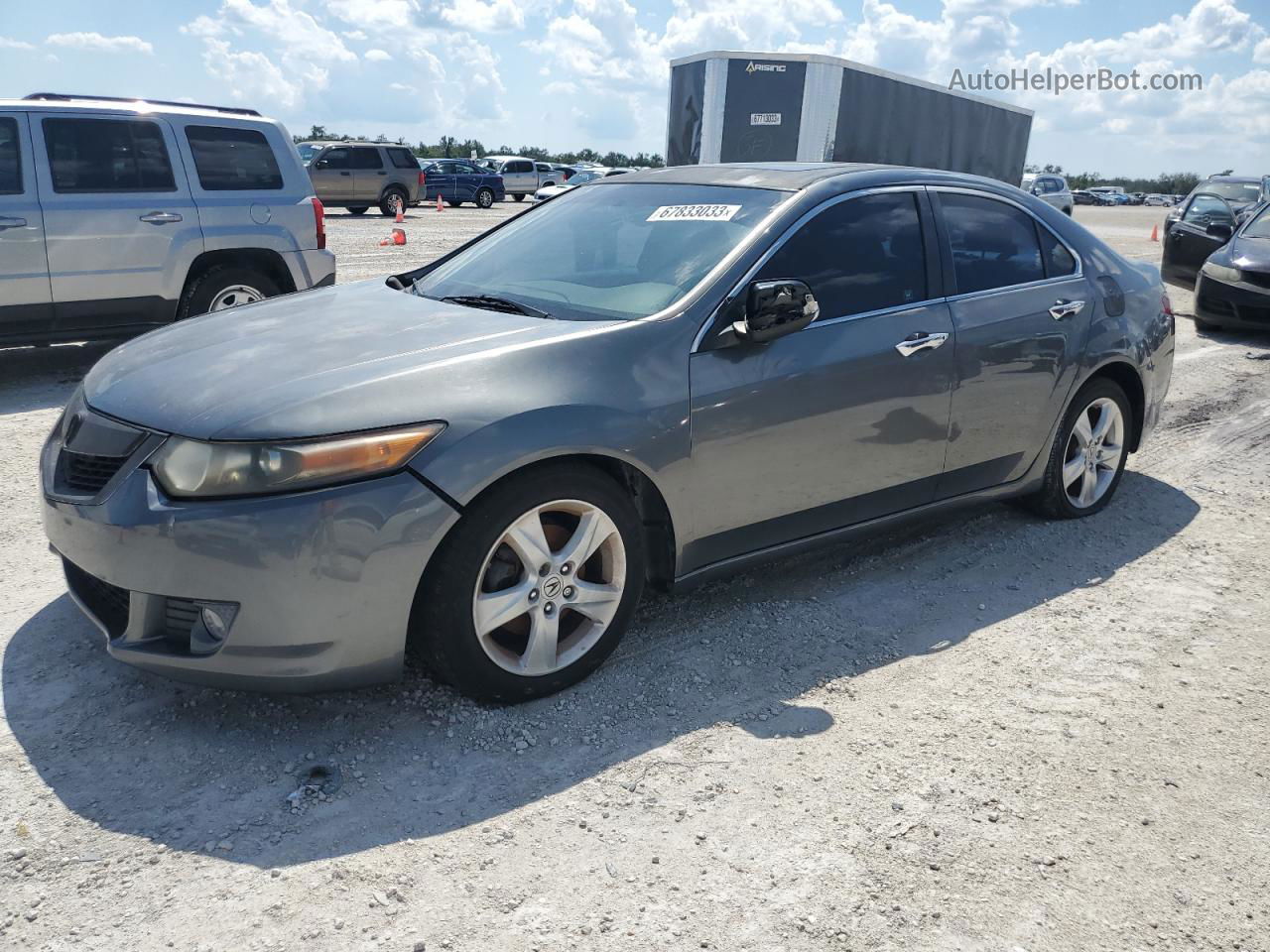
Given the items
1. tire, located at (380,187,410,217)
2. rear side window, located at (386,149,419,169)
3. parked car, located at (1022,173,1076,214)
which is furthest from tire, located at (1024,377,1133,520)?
parked car, located at (1022,173,1076,214)

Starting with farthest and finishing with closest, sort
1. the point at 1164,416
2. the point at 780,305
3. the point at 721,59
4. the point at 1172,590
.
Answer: the point at 721,59 < the point at 1164,416 < the point at 1172,590 < the point at 780,305

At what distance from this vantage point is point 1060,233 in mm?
4898

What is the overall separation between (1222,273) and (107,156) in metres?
9.81

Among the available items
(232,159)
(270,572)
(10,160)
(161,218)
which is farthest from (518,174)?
(270,572)

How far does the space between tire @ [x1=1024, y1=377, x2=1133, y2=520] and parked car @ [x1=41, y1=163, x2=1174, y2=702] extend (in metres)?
0.03

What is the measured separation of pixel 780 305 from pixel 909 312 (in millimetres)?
804

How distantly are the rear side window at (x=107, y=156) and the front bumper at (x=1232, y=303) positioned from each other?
9.36 meters

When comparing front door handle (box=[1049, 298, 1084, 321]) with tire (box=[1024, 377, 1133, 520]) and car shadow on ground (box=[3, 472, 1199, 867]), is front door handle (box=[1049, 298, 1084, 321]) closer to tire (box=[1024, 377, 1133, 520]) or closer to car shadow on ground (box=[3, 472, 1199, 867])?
tire (box=[1024, 377, 1133, 520])

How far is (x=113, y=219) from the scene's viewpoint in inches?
287

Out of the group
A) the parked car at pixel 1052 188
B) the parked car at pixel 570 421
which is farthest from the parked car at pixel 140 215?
the parked car at pixel 1052 188

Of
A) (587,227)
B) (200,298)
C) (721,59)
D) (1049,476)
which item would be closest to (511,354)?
(587,227)

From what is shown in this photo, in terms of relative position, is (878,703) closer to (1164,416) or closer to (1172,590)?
(1172,590)

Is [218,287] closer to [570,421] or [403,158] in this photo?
[570,421]

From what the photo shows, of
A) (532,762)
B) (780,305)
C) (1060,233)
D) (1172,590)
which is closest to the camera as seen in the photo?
(532,762)
